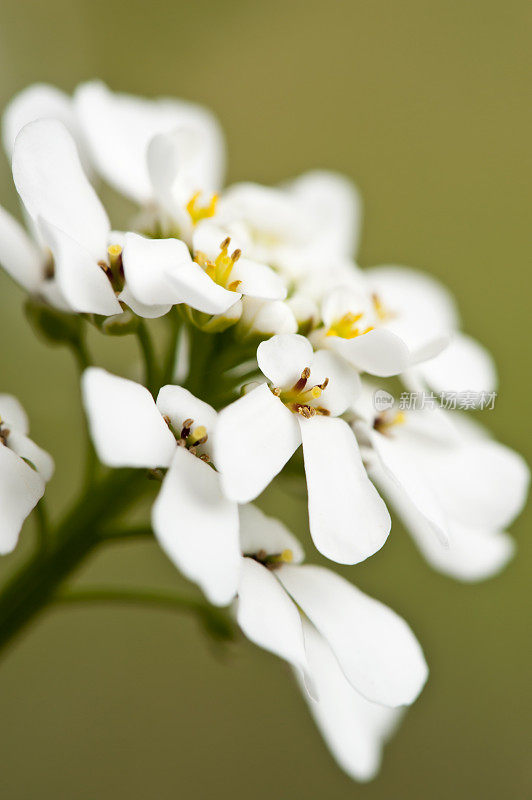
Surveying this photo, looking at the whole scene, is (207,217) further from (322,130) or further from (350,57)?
(350,57)

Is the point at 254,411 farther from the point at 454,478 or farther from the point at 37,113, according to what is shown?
the point at 37,113

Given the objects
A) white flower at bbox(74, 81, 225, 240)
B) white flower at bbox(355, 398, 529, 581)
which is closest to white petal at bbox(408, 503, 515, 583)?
white flower at bbox(355, 398, 529, 581)

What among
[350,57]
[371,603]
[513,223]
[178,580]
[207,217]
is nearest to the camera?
[371,603]

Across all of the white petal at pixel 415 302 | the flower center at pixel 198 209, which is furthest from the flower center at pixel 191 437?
the white petal at pixel 415 302

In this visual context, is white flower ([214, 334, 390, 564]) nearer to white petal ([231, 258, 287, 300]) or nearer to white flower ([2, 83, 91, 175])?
white petal ([231, 258, 287, 300])

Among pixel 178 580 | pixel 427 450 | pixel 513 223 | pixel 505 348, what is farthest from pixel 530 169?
pixel 427 450

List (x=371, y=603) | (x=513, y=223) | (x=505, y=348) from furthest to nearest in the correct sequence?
(x=513, y=223), (x=505, y=348), (x=371, y=603)
